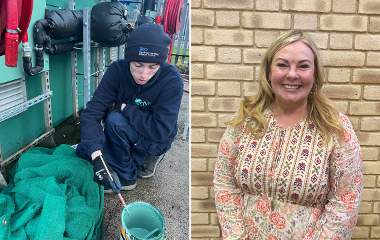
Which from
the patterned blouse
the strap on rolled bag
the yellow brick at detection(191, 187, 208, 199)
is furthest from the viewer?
the strap on rolled bag

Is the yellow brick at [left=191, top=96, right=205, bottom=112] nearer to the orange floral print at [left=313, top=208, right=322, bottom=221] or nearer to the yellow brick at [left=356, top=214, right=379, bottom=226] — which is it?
the orange floral print at [left=313, top=208, right=322, bottom=221]

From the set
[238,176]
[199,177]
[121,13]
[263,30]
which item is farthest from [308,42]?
[121,13]

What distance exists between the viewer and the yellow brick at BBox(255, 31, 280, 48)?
1.62 m

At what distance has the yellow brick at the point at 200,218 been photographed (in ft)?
6.16

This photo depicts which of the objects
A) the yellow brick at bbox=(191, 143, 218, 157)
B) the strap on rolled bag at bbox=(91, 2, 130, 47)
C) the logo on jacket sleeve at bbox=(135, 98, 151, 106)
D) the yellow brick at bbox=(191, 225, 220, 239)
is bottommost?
the yellow brick at bbox=(191, 225, 220, 239)

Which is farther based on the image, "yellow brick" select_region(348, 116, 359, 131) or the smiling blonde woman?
"yellow brick" select_region(348, 116, 359, 131)

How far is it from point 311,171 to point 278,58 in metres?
0.47

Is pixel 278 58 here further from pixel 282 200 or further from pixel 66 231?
pixel 66 231

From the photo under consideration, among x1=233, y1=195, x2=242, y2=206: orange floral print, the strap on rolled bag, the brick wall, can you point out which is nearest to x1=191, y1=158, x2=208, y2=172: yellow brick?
the brick wall

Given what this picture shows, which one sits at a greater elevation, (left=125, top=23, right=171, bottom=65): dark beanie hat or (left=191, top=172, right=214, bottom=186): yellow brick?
(left=125, top=23, right=171, bottom=65): dark beanie hat

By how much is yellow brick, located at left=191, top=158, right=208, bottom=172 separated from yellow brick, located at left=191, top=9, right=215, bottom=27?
72 cm

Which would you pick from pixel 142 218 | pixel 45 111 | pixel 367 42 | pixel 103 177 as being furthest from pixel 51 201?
pixel 367 42

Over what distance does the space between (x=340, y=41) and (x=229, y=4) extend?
588 millimetres

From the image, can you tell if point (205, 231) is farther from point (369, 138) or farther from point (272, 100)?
point (369, 138)
